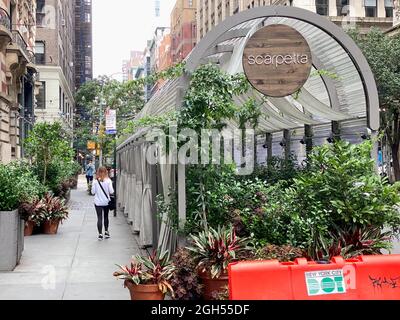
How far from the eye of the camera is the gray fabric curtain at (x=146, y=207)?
10.9 meters

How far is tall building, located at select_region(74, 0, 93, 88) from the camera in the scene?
311 feet

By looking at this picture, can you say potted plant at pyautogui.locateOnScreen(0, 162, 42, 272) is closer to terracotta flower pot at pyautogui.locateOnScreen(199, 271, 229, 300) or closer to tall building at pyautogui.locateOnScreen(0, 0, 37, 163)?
terracotta flower pot at pyautogui.locateOnScreen(199, 271, 229, 300)

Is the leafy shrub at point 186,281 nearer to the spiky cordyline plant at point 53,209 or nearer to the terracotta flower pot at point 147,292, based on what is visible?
the terracotta flower pot at point 147,292

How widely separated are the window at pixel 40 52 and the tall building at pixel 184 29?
33593mm

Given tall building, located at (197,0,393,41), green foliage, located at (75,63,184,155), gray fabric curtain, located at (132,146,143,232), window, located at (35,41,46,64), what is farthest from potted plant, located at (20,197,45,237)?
window, located at (35,41,46,64)

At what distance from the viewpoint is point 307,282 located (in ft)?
18.7

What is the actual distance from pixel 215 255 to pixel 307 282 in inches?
53.9

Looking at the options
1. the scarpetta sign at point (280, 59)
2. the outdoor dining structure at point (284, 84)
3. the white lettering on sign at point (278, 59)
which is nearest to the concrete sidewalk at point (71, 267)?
the outdoor dining structure at point (284, 84)

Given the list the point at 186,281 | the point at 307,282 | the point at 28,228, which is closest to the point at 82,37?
the point at 28,228

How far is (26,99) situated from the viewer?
1384 inches

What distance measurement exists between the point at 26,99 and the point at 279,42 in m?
29.9

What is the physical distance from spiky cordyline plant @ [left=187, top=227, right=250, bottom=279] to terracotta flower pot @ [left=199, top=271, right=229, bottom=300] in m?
0.05

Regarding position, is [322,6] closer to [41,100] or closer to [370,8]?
[370,8]
